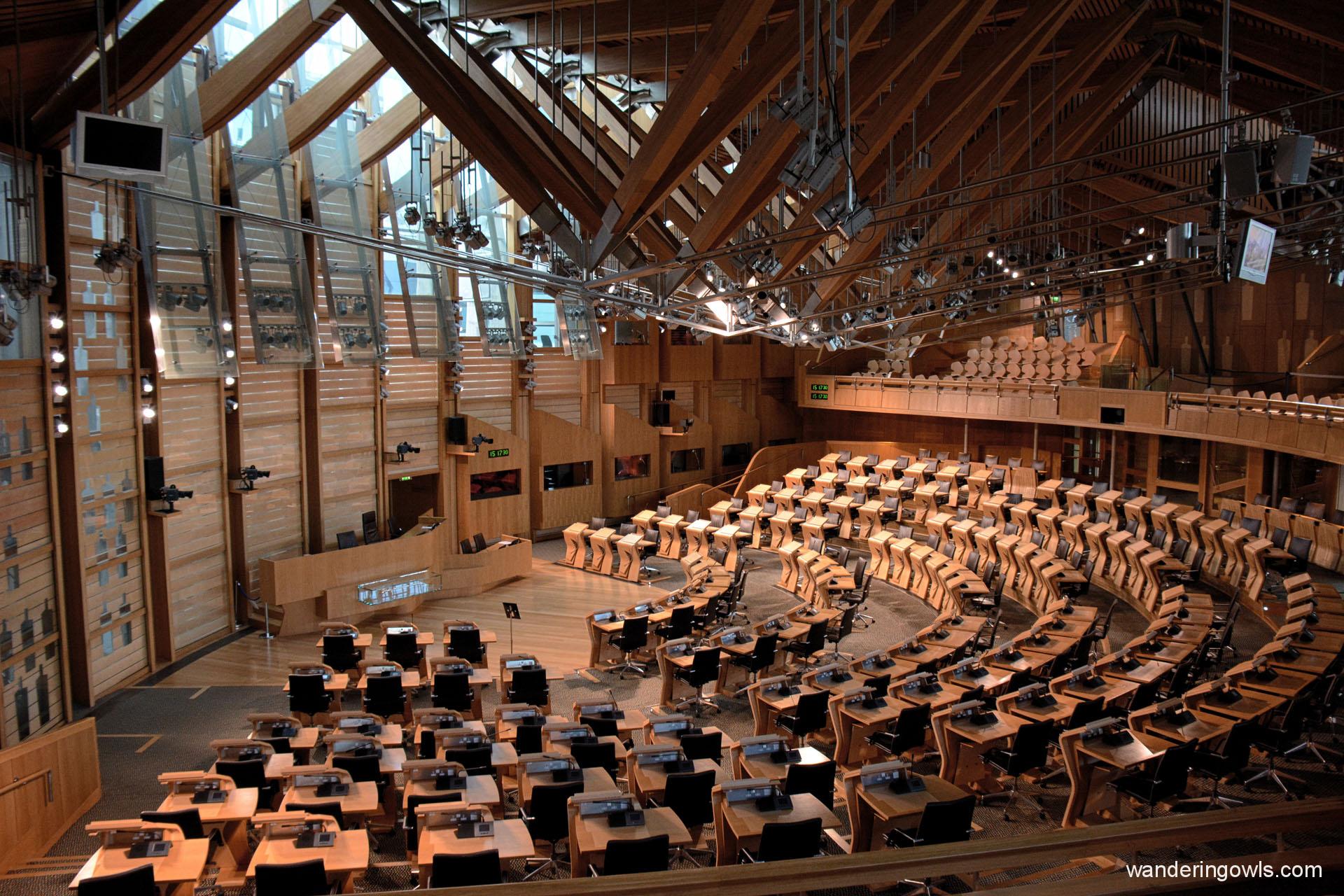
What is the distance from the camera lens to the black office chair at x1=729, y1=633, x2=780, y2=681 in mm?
11789

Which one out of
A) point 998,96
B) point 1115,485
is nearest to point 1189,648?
point 998,96

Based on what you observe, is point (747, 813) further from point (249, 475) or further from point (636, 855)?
point (249, 475)

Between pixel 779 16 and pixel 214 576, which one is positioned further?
pixel 214 576

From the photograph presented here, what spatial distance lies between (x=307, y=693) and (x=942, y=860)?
9.16 metres

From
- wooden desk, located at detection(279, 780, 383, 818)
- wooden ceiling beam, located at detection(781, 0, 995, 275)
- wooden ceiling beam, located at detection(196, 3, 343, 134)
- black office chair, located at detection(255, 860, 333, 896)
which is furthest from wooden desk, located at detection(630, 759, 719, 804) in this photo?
wooden ceiling beam, located at detection(196, 3, 343, 134)

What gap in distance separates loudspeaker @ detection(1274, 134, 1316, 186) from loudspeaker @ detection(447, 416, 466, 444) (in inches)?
594

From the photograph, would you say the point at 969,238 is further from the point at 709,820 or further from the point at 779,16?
the point at 709,820

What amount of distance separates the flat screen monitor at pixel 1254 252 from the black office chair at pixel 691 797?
16.4 ft

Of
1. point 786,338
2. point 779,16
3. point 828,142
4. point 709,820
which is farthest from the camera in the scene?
point 786,338

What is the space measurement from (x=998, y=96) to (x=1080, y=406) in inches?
402

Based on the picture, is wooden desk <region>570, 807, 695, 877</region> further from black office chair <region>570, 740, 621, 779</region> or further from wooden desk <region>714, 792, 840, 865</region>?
black office chair <region>570, 740, 621, 779</region>

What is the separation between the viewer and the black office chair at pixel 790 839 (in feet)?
21.9

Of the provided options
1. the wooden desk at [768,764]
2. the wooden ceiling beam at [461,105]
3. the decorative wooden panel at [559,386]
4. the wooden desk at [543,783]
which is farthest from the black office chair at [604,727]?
the decorative wooden panel at [559,386]

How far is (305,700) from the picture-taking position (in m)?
10.8
